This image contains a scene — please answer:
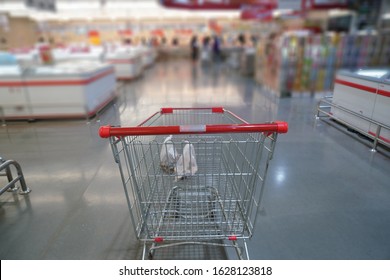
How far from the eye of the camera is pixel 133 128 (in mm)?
1413

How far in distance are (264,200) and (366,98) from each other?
2.23 m

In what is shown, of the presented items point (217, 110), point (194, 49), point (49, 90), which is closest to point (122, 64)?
point (49, 90)

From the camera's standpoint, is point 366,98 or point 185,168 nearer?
point 185,168

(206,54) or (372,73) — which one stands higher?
(372,73)

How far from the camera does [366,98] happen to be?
3488 mm

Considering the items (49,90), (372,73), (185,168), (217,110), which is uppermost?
(372,73)

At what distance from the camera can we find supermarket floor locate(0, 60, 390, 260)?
6.48ft

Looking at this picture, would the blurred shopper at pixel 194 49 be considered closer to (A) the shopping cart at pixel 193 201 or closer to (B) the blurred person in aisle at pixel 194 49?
(B) the blurred person in aisle at pixel 194 49

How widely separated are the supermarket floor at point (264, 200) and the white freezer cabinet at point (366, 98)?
0.23m

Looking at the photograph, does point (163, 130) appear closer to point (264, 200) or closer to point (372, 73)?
point (264, 200)

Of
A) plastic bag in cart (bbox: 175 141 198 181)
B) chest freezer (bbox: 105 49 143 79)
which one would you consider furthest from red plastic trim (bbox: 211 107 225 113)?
chest freezer (bbox: 105 49 143 79)

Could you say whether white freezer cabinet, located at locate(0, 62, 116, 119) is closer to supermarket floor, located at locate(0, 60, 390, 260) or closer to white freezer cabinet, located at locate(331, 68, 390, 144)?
supermarket floor, located at locate(0, 60, 390, 260)

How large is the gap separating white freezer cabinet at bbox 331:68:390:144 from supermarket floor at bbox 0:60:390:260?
0.75ft
